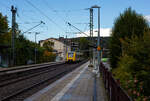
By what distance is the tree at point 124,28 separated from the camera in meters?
9.34

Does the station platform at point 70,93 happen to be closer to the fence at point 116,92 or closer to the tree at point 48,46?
the fence at point 116,92

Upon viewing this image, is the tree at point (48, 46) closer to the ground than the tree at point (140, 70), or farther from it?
farther from it

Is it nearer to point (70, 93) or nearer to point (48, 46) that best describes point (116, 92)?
point (70, 93)

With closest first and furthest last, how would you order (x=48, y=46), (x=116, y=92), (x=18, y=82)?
(x=116, y=92) → (x=18, y=82) → (x=48, y=46)

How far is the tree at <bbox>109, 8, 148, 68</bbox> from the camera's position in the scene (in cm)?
934

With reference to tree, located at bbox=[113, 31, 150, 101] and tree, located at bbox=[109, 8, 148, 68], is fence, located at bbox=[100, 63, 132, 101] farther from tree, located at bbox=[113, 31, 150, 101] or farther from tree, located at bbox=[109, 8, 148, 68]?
tree, located at bbox=[109, 8, 148, 68]

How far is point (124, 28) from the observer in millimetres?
9906

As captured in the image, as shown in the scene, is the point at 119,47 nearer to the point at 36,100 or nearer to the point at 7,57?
the point at 36,100

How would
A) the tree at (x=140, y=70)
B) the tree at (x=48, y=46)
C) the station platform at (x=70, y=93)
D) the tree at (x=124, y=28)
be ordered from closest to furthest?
the tree at (x=140, y=70), the station platform at (x=70, y=93), the tree at (x=124, y=28), the tree at (x=48, y=46)

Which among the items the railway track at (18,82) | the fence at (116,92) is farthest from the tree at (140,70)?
the railway track at (18,82)

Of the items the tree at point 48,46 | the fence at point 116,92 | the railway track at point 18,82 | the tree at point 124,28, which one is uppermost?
the tree at point 48,46

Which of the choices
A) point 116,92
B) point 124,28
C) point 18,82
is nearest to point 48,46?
point 18,82

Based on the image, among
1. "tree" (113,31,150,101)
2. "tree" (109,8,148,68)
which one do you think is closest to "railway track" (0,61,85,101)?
"tree" (109,8,148,68)

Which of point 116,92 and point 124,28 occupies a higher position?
point 124,28
